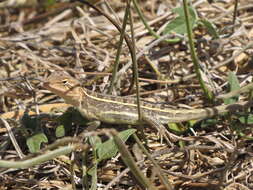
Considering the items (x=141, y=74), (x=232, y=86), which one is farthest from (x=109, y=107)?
(x=232, y=86)

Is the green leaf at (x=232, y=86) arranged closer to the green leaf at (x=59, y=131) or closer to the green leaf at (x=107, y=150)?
the green leaf at (x=107, y=150)

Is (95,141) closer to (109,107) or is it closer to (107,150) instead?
(107,150)

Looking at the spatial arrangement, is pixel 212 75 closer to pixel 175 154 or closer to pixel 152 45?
pixel 152 45

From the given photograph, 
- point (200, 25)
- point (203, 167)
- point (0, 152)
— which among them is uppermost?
point (200, 25)

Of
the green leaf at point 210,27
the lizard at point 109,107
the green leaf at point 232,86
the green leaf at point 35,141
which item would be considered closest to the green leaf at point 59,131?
the green leaf at point 35,141

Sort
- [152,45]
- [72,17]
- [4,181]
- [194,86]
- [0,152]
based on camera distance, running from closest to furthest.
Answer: [4,181] → [0,152] → [194,86] → [152,45] → [72,17]

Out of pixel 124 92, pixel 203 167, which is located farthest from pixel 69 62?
pixel 203 167
